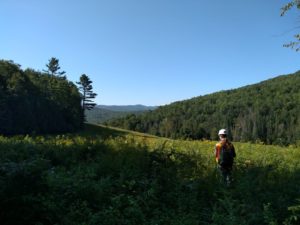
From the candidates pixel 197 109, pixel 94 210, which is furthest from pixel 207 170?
pixel 197 109

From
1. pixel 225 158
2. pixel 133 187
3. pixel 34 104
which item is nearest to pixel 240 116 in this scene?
pixel 34 104

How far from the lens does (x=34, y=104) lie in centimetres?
6431

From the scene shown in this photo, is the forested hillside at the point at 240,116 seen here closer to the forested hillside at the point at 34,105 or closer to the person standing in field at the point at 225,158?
the forested hillside at the point at 34,105

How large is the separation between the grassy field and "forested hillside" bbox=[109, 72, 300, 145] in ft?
239

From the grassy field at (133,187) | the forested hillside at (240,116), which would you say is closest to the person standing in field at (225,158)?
the grassy field at (133,187)

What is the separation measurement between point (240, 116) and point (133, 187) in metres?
110

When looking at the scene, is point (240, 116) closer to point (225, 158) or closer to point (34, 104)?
point (34, 104)

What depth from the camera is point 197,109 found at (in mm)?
136875

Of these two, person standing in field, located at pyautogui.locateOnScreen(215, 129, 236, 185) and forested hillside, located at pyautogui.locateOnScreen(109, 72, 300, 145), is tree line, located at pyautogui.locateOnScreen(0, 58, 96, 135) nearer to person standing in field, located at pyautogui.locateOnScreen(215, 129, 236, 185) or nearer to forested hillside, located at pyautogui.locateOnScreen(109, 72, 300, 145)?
forested hillside, located at pyautogui.locateOnScreen(109, 72, 300, 145)

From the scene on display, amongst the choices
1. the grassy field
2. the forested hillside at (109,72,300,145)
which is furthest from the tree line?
the grassy field

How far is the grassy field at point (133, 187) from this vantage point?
5.71 metres

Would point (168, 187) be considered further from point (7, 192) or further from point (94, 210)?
point (7, 192)

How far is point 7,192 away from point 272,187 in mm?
5805

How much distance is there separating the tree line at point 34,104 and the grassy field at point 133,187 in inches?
1481
